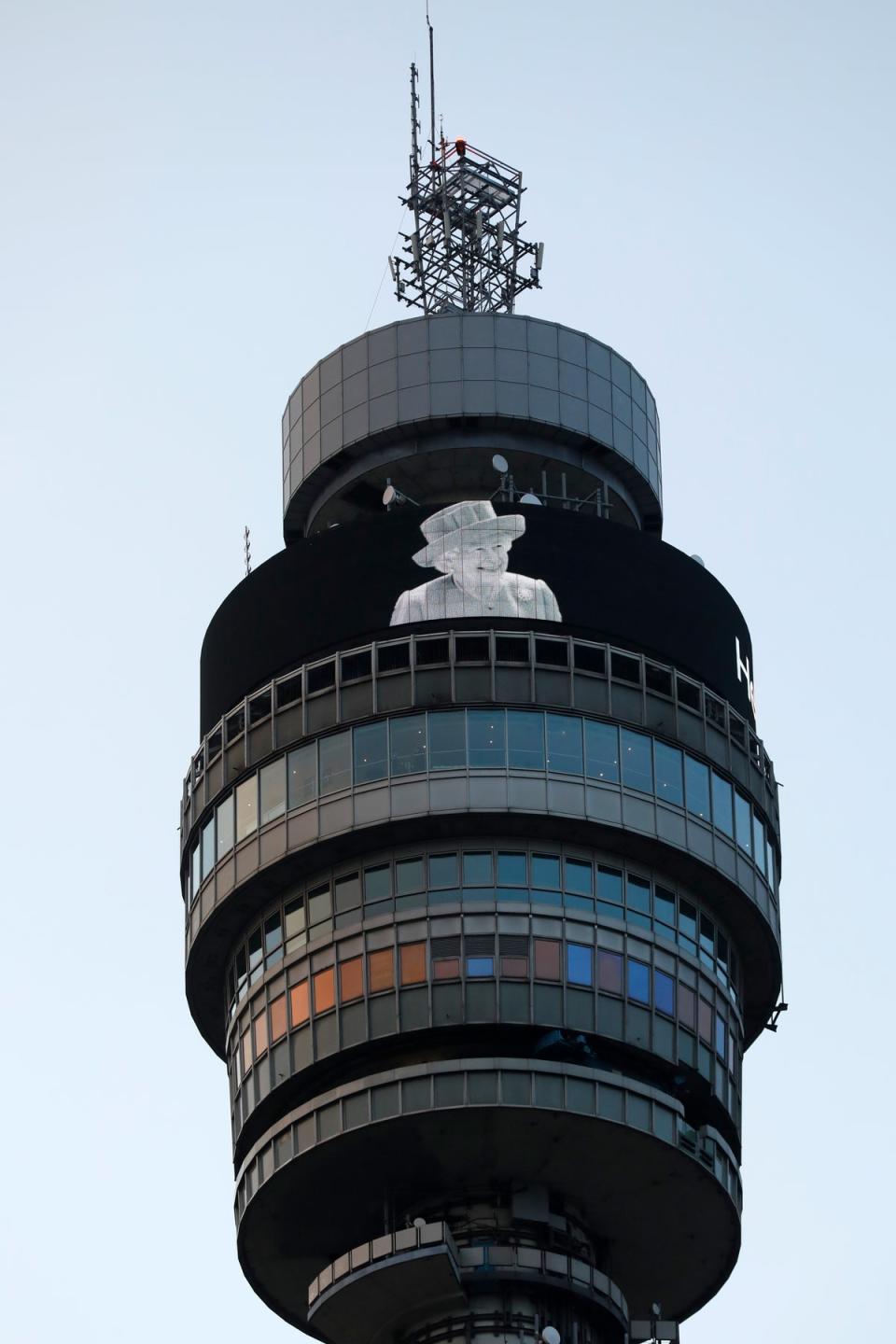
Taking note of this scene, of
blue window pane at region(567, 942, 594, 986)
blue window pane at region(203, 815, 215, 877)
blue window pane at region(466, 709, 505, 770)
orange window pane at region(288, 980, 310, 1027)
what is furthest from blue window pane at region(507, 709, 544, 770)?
blue window pane at region(203, 815, 215, 877)

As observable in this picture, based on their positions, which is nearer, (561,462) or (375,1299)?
(375,1299)

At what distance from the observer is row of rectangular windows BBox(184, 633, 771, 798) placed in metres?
98.2

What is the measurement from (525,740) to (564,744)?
→ 1.29 m

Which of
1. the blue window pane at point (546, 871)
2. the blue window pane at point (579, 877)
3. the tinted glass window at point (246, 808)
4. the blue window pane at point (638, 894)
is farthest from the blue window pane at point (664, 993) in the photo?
the tinted glass window at point (246, 808)

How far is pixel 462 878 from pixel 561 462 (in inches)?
811

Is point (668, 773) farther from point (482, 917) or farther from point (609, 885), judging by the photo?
point (482, 917)

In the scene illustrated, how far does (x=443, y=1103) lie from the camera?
301 feet

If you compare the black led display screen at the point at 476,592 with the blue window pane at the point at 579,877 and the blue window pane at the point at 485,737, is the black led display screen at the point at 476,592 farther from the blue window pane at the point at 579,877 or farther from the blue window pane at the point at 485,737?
the blue window pane at the point at 579,877

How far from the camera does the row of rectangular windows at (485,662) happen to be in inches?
3866

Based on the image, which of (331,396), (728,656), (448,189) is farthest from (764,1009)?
(448,189)

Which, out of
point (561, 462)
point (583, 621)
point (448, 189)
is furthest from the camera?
point (448, 189)

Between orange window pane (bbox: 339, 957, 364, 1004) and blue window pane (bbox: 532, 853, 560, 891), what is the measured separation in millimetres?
6318

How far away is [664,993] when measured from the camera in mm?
95688

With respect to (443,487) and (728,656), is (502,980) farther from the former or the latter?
(443,487)
